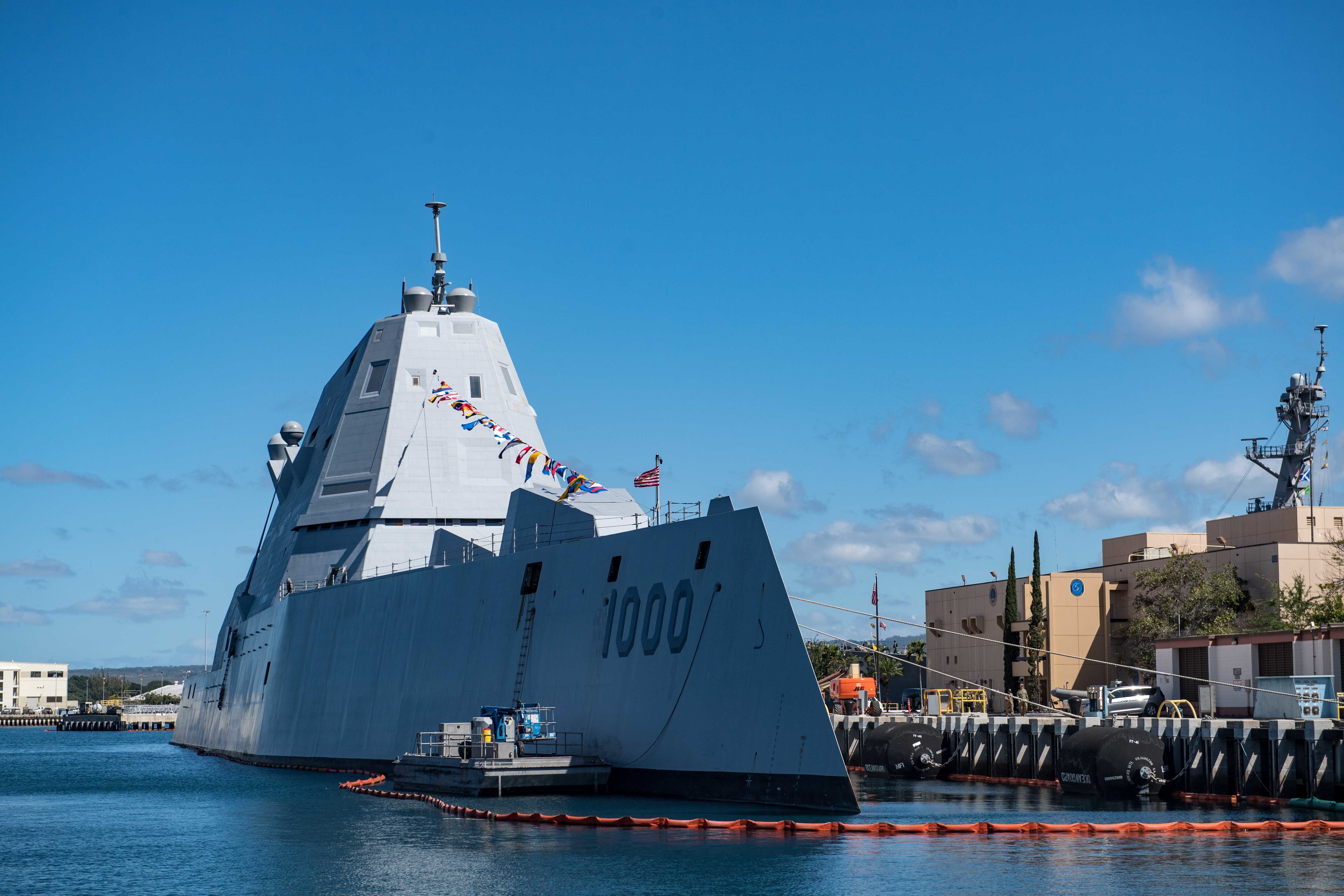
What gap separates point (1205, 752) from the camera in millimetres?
22688

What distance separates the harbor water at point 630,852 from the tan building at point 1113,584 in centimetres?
1960

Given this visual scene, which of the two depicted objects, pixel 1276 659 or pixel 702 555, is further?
pixel 1276 659

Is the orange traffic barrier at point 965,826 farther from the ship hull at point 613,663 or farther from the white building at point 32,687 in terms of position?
the white building at point 32,687

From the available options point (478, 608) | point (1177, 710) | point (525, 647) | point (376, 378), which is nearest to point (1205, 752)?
point (1177, 710)

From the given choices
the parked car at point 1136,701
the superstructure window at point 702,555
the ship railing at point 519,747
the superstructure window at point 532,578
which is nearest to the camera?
the superstructure window at point 702,555

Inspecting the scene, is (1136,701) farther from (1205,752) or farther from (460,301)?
(460,301)

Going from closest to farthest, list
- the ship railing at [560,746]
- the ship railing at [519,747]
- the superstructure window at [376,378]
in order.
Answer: the ship railing at [519,747]
the ship railing at [560,746]
the superstructure window at [376,378]

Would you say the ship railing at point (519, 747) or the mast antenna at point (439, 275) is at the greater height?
the mast antenna at point (439, 275)

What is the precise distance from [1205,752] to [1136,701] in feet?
25.1

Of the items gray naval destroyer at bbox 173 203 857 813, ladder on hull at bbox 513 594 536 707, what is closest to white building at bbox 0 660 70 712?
gray naval destroyer at bbox 173 203 857 813

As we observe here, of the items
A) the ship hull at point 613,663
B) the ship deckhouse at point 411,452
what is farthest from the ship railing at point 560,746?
the ship deckhouse at point 411,452

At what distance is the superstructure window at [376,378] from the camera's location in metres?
37.6

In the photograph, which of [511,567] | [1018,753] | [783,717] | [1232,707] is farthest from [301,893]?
[1232,707]

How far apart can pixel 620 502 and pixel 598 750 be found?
5.16 m
